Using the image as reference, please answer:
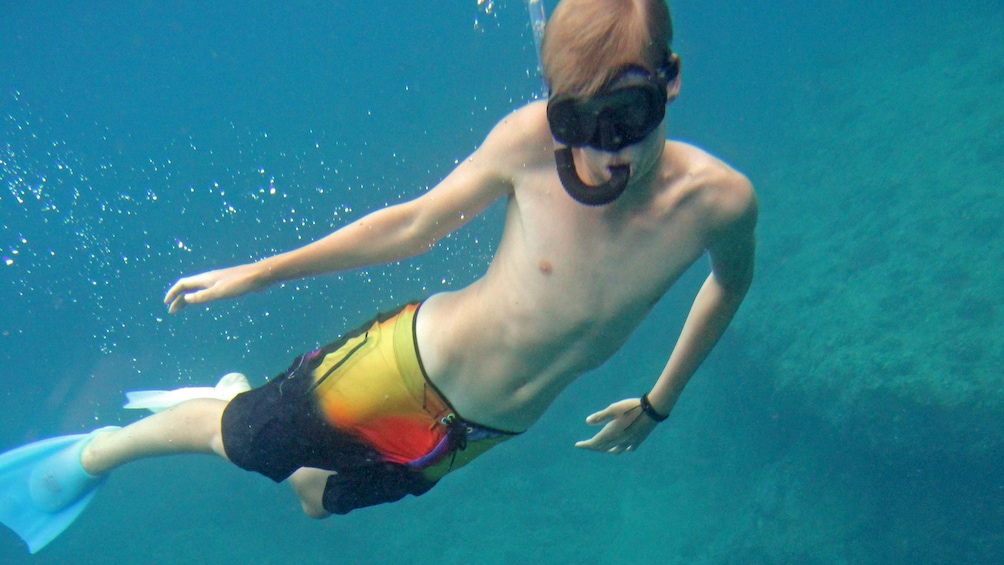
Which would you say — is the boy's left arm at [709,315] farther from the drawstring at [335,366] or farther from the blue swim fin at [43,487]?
the blue swim fin at [43,487]

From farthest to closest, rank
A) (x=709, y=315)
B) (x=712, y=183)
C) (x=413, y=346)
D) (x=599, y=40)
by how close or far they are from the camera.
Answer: (x=709, y=315) → (x=413, y=346) → (x=712, y=183) → (x=599, y=40)

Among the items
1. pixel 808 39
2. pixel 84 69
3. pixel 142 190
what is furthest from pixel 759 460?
pixel 808 39

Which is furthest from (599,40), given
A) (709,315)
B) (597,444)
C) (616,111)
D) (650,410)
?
(597,444)

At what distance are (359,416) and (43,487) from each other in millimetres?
2610

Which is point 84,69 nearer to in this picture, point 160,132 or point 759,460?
point 160,132

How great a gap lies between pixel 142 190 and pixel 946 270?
35.6m

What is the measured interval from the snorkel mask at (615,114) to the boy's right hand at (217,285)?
1.25 m

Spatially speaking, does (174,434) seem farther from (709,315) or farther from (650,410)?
(709,315)

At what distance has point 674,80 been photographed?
1.67 m

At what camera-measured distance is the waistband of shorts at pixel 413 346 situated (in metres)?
2.22

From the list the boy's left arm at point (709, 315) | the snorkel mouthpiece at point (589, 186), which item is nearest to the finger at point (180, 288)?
the snorkel mouthpiece at point (589, 186)

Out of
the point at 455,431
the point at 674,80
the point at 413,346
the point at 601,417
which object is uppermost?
the point at 674,80

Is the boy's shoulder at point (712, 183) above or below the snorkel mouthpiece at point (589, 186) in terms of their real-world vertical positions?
below

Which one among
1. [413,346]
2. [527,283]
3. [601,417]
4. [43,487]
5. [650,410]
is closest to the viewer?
[527,283]
